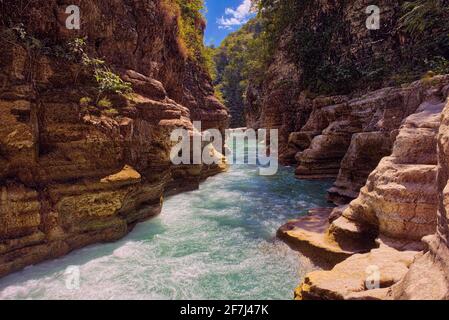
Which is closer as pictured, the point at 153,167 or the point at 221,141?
the point at 153,167

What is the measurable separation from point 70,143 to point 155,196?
3201 mm

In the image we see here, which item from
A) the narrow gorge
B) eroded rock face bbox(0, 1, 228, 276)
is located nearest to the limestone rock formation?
the narrow gorge

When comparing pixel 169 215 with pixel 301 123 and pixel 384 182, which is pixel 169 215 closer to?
pixel 384 182

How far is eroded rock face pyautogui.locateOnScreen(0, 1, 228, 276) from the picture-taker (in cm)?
549

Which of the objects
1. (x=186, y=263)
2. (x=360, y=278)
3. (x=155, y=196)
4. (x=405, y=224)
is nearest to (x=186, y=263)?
(x=186, y=263)

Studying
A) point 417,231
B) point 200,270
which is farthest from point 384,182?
point 200,270

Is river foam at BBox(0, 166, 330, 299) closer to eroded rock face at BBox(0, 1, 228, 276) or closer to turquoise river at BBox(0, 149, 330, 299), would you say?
turquoise river at BBox(0, 149, 330, 299)

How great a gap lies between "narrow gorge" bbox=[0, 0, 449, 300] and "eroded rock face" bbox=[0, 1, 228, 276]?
0.09ft

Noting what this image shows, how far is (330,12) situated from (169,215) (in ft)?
57.9

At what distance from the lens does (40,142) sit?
612 centimetres

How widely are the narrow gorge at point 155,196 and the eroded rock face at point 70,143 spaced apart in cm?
3

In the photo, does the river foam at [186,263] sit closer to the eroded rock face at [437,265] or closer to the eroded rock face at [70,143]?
the eroded rock face at [70,143]

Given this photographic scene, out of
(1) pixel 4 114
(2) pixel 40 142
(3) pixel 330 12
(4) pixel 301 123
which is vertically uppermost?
(3) pixel 330 12

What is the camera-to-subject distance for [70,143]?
6.38 meters
